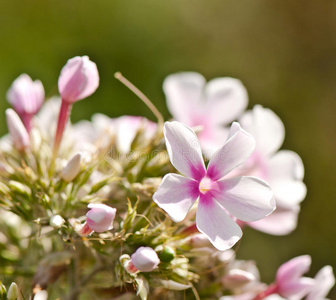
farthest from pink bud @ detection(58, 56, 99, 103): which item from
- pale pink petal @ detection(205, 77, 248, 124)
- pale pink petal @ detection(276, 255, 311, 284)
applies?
pale pink petal @ detection(276, 255, 311, 284)

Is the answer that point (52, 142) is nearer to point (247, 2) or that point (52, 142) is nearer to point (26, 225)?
point (26, 225)

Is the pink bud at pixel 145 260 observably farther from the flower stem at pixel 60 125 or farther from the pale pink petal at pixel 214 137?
the pale pink petal at pixel 214 137

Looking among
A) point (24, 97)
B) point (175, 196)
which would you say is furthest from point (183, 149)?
point (24, 97)

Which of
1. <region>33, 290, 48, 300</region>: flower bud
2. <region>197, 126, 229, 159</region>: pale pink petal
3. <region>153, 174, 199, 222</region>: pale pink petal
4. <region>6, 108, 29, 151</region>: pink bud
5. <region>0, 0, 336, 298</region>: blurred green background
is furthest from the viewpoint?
<region>0, 0, 336, 298</region>: blurred green background

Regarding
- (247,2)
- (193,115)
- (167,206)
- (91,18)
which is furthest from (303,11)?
(167,206)

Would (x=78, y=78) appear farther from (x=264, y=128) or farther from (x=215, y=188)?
(x=264, y=128)

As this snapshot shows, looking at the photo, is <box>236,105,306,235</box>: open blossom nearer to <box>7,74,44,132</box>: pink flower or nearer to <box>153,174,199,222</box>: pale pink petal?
<box>153,174,199,222</box>: pale pink petal
